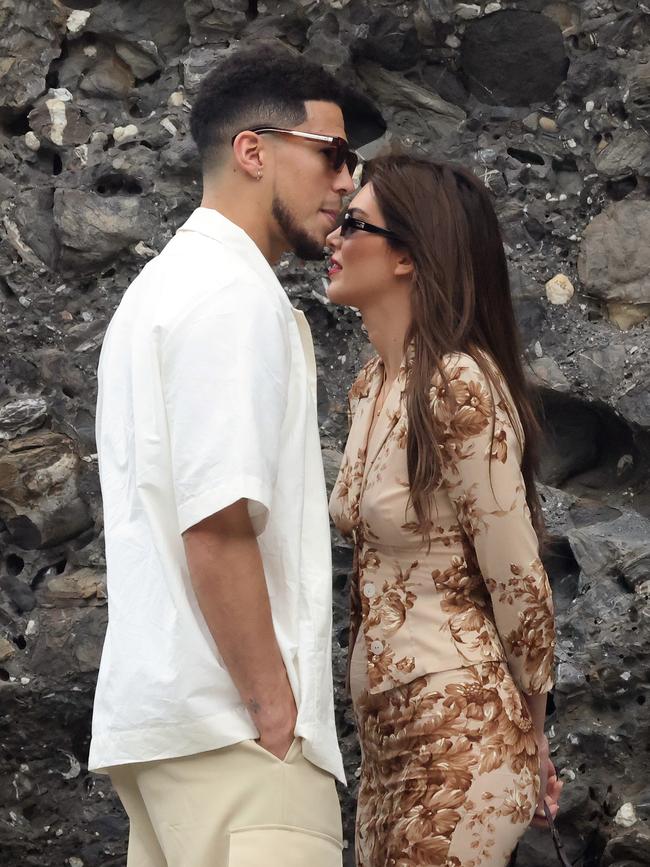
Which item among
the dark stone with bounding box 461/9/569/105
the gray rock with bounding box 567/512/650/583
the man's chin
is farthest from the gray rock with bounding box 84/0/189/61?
the gray rock with bounding box 567/512/650/583

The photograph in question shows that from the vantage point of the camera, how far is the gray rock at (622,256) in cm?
270

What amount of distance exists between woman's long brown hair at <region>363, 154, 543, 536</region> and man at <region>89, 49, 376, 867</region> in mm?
336

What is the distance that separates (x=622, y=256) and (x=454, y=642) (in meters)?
1.41

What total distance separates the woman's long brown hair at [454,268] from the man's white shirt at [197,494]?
35cm

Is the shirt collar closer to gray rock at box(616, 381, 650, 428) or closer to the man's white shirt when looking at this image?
the man's white shirt

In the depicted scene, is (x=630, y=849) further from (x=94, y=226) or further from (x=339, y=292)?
(x=94, y=226)

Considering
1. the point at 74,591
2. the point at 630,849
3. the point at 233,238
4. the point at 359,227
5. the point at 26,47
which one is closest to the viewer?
the point at 233,238

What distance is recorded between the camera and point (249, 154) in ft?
5.30

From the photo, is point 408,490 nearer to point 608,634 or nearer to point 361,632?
point 361,632

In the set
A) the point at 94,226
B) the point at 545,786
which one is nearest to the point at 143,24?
the point at 94,226

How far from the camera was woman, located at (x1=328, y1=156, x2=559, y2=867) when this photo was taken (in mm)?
1571

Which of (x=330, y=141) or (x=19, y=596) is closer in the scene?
(x=330, y=141)

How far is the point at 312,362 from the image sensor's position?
5.05 ft

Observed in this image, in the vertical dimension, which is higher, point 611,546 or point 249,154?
point 249,154
